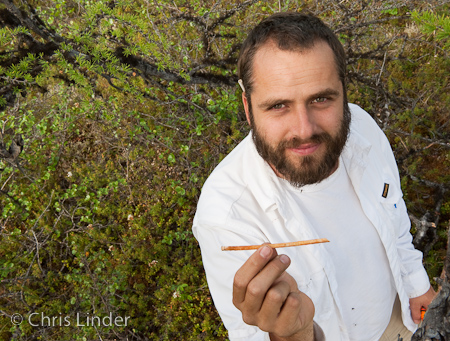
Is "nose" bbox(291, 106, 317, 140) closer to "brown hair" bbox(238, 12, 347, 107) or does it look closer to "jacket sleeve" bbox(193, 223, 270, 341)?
"brown hair" bbox(238, 12, 347, 107)

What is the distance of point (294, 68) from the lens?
5.16ft

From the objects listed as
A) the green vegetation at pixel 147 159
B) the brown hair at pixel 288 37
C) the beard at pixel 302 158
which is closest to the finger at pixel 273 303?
the beard at pixel 302 158

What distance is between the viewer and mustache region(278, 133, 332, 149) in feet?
5.38

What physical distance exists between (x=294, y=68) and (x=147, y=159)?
2769 millimetres

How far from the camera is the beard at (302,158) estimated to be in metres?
1.68

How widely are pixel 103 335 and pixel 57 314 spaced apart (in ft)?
1.95

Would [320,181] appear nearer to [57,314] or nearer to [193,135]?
[193,135]

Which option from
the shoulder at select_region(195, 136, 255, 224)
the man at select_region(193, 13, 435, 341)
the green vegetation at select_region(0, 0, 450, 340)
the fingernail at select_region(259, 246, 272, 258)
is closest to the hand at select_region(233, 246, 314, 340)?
the fingernail at select_region(259, 246, 272, 258)

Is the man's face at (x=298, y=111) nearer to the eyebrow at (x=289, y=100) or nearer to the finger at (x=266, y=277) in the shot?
the eyebrow at (x=289, y=100)

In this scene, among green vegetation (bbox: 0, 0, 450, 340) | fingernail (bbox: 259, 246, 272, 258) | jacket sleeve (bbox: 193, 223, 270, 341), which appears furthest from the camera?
green vegetation (bbox: 0, 0, 450, 340)

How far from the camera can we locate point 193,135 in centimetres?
396

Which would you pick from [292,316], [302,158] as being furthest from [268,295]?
[302,158]

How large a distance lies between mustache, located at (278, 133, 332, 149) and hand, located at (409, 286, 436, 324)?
130cm

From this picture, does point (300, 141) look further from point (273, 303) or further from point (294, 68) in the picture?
point (273, 303)
